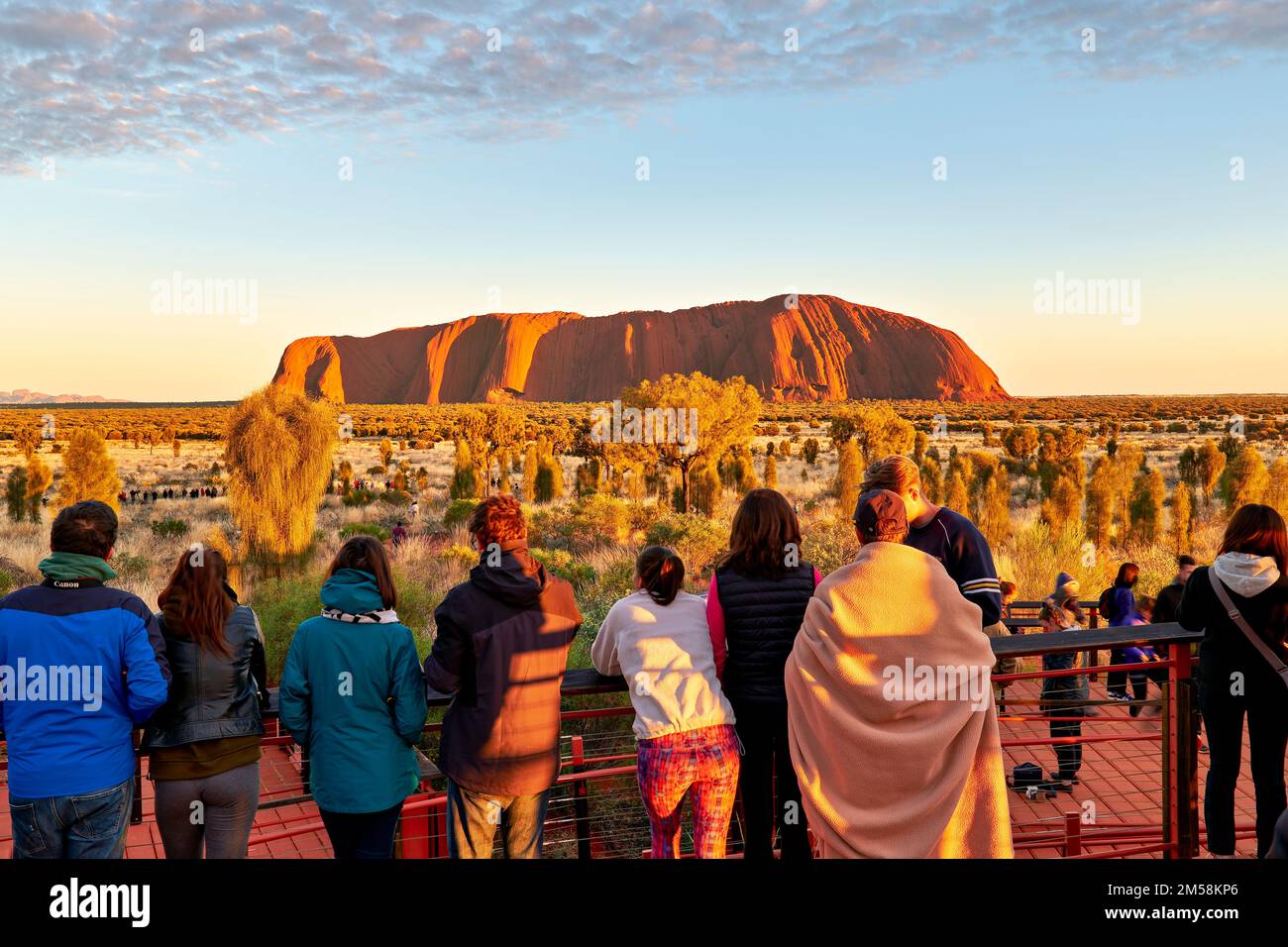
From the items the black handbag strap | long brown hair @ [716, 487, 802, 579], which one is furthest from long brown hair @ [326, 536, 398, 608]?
the black handbag strap

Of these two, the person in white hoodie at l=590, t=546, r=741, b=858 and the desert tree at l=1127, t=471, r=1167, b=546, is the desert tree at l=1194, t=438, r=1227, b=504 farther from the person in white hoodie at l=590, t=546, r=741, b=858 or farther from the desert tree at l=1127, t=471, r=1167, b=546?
the person in white hoodie at l=590, t=546, r=741, b=858

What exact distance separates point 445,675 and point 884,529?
54.7 inches

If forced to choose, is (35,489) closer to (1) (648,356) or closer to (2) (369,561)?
(2) (369,561)

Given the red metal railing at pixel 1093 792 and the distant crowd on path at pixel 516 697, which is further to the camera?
the red metal railing at pixel 1093 792

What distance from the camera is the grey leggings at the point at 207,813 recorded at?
9.07 feet

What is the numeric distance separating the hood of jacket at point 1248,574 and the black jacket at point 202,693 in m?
3.54

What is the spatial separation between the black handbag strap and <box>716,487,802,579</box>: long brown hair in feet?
6.17

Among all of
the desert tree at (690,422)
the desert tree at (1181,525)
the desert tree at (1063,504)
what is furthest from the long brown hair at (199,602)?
the desert tree at (690,422)

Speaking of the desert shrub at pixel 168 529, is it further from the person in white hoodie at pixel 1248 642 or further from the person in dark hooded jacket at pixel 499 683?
the person in white hoodie at pixel 1248 642

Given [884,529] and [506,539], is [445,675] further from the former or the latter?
[884,529]

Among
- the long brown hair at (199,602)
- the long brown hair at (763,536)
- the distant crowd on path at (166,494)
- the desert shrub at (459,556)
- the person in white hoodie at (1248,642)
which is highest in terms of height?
the long brown hair at (763,536)

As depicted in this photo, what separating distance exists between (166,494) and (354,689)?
93.0 feet
